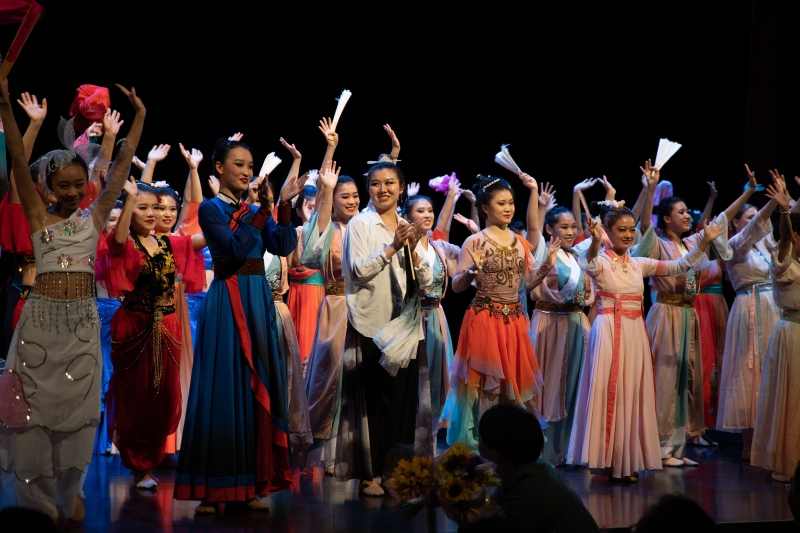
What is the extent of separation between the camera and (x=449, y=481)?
7.52ft

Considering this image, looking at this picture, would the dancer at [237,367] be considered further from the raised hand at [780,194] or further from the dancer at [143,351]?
the raised hand at [780,194]

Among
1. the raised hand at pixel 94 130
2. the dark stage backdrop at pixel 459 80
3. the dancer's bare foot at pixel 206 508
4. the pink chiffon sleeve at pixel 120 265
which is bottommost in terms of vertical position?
the dancer's bare foot at pixel 206 508

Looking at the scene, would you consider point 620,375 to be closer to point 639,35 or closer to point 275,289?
point 275,289

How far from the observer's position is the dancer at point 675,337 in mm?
5125

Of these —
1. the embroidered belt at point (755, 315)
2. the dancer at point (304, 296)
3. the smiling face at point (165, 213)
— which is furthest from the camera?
the embroidered belt at point (755, 315)

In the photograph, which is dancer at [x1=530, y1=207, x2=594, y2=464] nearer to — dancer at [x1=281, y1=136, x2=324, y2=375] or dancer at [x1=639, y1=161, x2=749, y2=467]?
dancer at [x1=639, y1=161, x2=749, y2=467]

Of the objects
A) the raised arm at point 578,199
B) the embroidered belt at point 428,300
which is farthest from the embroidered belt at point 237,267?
the raised arm at point 578,199

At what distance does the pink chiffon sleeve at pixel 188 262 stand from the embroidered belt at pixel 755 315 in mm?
3480

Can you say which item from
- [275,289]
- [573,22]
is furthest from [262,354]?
[573,22]

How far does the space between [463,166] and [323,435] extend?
3.21 metres

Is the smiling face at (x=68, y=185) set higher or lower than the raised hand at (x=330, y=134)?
lower

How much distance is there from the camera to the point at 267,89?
20.0 ft

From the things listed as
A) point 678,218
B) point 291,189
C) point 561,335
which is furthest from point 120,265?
point 678,218

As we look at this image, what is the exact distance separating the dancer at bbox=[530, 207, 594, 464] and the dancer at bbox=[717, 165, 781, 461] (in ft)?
3.34
